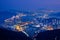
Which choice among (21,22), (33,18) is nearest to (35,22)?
(33,18)

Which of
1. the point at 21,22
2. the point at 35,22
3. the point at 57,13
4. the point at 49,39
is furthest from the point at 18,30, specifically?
the point at 57,13

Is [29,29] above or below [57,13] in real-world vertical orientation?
below

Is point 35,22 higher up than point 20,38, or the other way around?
point 35,22

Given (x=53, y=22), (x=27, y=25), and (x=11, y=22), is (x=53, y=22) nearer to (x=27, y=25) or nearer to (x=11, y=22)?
(x=27, y=25)

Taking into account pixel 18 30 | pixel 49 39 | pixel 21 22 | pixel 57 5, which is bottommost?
pixel 49 39

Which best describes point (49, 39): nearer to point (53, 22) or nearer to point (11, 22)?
point (53, 22)

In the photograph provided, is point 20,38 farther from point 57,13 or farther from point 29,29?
point 57,13

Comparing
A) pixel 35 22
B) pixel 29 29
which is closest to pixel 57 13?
pixel 35 22
